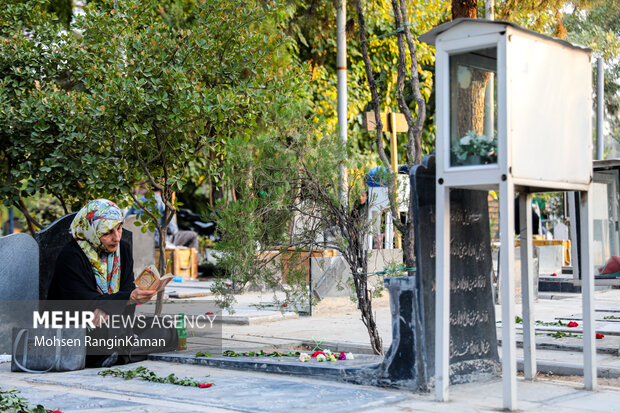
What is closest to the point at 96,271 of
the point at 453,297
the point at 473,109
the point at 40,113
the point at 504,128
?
the point at 40,113

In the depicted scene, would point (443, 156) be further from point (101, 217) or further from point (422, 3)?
point (422, 3)

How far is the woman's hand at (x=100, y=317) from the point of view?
7371mm

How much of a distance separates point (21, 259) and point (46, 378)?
5.62 ft

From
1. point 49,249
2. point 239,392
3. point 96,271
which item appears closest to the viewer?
point 239,392

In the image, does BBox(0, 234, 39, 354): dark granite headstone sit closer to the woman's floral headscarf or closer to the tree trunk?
the woman's floral headscarf

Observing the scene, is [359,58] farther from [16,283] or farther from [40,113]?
[16,283]

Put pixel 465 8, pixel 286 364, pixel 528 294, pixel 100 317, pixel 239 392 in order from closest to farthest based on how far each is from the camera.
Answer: pixel 239 392 → pixel 528 294 → pixel 286 364 → pixel 100 317 → pixel 465 8

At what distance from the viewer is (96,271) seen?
24.7ft

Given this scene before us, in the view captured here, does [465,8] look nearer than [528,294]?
No

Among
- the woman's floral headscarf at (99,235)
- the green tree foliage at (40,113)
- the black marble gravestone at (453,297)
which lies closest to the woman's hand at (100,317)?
the woman's floral headscarf at (99,235)

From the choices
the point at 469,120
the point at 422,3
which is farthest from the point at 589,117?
the point at 422,3

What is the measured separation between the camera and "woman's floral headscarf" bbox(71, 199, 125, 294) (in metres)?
7.39

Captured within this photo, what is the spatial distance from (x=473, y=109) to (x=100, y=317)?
3944 mm

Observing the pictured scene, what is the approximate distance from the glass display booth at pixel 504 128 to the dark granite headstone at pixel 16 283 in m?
4.61
